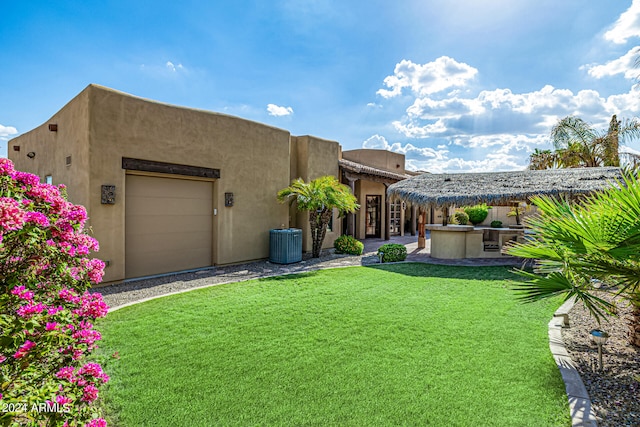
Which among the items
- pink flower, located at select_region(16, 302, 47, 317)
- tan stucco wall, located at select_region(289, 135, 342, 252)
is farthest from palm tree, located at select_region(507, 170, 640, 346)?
tan stucco wall, located at select_region(289, 135, 342, 252)

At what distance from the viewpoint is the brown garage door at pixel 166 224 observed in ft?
29.5

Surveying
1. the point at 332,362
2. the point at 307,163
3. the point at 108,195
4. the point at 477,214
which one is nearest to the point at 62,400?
the point at 332,362

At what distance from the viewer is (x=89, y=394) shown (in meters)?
2.36

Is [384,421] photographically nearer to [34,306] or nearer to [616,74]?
[34,306]

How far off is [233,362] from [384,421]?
2.10 metres

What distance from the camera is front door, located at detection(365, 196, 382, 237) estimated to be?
20.2 meters

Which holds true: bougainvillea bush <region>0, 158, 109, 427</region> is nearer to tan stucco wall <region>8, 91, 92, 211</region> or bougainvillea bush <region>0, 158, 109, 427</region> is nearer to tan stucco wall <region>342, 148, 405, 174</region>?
tan stucco wall <region>8, 91, 92, 211</region>

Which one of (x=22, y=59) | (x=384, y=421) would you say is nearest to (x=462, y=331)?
(x=384, y=421)

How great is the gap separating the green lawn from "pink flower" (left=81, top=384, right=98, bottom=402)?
33.0 inches

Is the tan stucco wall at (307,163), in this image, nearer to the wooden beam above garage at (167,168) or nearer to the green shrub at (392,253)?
the green shrub at (392,253)

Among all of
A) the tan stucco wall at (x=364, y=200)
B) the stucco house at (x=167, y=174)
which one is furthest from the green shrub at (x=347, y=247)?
the tan stucco wall at (x=364, y=200)

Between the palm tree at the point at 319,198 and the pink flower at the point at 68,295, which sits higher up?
the palm tree at the point at 319,198

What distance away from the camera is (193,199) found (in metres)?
10.3

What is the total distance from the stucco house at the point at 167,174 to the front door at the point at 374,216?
7.09 m
